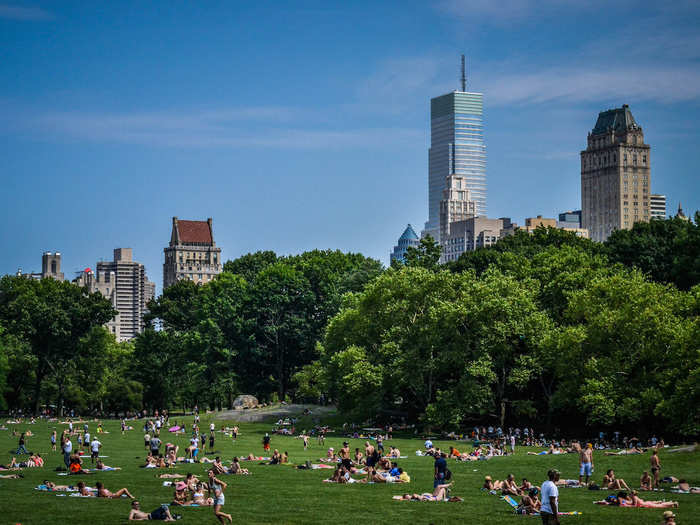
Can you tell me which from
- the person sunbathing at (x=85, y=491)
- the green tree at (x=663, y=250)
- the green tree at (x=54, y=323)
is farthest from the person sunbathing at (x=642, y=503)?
the green tree at (x=54, y=323)

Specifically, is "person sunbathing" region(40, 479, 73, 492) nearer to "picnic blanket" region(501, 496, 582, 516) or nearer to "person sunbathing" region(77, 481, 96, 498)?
"person sunbathing" region(77, 481, 96, 498)

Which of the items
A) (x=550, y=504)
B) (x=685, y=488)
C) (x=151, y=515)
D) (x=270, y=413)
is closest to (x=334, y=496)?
(x=151, y=515)

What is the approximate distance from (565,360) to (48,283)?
83307 millimetres

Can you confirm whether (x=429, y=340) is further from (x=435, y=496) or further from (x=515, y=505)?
(x=515, y=505)

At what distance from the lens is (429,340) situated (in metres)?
76.0

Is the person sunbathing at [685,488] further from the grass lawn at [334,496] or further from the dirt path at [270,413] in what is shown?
the dirt path at [270,413]

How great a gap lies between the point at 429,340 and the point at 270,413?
24.8m

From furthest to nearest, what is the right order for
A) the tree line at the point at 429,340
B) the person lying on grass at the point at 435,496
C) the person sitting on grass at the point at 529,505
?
the tree line at the point at 429,340
the person lying on grass at the point at 435,496
the person sitting on grass at the point at 529,505

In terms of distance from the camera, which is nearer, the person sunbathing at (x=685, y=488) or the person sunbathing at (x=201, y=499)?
the person sunbathing at (x=201, y=499)

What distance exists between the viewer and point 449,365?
2948 inches

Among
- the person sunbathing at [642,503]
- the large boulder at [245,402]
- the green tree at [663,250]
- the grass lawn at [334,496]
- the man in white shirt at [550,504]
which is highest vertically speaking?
the green tree at [663,250]

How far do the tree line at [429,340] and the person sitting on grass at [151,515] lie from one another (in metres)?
36.6

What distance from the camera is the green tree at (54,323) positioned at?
365 feet

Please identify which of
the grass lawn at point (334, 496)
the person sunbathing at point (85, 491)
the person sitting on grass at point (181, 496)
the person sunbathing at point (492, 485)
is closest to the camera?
the grass lawn at point (334, 496)
